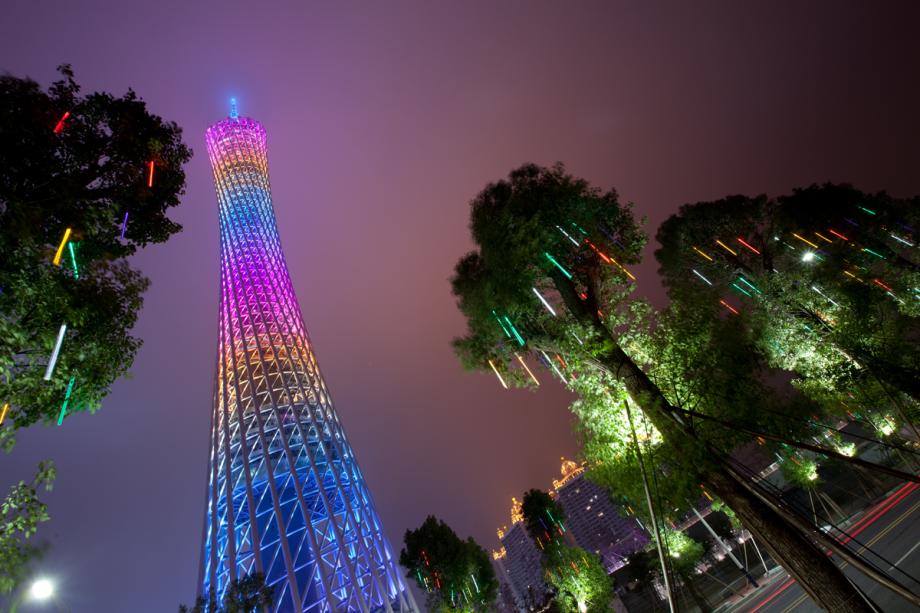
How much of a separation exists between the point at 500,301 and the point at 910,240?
52.6 feet

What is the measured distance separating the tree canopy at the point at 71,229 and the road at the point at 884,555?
11.8 metres

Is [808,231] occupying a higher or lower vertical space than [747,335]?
higher

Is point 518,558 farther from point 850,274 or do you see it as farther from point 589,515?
point 850,274

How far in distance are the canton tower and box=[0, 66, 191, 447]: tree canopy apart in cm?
733

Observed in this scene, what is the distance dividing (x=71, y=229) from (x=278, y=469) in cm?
1025

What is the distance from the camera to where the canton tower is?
37.7 ft

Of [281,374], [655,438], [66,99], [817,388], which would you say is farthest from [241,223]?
[817,388]

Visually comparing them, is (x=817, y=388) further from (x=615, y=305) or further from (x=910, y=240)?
(x=615, y=305)

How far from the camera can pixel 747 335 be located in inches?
563

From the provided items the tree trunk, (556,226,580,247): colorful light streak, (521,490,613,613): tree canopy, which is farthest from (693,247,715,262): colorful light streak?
(521,490,613,613): tree canopy

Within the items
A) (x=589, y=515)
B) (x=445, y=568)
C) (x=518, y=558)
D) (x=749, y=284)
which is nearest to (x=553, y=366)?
(x=749, y=284)

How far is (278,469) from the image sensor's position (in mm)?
13742

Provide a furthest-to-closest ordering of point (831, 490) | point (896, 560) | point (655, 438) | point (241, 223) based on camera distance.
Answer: point (831, 490) < point (241, 223) < point (896, 560) < point (655, 438)

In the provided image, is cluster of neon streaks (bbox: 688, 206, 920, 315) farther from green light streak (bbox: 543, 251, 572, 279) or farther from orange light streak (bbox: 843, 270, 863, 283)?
green light streak (bbox: 543, 251, 572, 279)
